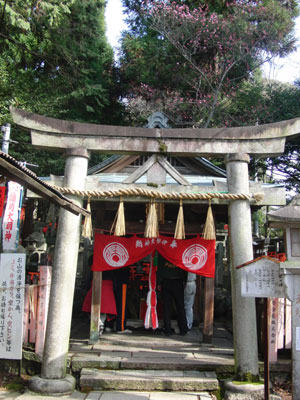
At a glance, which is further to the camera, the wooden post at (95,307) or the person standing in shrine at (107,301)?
the person standing in shrine at (107,301)

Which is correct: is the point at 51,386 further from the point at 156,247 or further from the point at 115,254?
the point at 156,247

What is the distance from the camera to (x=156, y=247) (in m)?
7.74

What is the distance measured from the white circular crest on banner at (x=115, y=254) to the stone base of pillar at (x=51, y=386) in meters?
2.57

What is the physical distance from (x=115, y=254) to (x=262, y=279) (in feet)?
11.3

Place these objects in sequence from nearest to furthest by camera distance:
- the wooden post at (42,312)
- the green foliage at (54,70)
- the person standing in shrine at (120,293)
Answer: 1. the wooden post at (42,312)
2. the person standing in shrine at (120,293)
3. the green foliage at (54,70)

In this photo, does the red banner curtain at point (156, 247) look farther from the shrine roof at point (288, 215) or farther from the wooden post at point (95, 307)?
the shrine roof at point (288, 215)

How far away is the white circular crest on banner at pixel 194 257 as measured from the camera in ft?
24.8

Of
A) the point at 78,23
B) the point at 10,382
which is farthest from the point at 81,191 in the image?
the point at 78,23

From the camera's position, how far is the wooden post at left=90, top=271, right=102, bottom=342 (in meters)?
7.71

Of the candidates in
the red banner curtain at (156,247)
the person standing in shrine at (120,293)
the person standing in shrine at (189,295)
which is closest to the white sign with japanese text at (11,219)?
the red banner curtain at (156,247)

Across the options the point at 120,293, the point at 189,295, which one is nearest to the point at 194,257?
the point at 189,295

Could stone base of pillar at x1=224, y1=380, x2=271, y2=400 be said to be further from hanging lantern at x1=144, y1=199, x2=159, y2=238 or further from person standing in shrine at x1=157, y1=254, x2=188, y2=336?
person standing in shrine at x1=157, y1=254, x2=188, y2=336

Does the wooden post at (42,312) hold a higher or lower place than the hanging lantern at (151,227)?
lower

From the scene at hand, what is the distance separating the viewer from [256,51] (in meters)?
19.2
